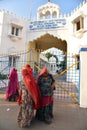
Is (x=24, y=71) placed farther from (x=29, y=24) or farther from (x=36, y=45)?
(x=36, y=45)

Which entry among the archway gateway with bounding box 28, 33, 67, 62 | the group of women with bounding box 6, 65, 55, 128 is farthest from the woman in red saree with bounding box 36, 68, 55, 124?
the archway gateway with bounding box 28, 33, 67, 62

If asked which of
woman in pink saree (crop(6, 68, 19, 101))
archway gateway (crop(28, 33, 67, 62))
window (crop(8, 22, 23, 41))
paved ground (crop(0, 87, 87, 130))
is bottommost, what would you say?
paved ground (crop(0, 87, 87, 130))

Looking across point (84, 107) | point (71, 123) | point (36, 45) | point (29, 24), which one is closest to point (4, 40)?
point (29, 24)

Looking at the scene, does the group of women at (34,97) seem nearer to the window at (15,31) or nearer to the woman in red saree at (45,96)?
the woman in red saree at (45,96)

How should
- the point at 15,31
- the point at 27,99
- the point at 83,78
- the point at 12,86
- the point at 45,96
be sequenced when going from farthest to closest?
the point at 15,31 → the point at 12,86 → the point at 83,78 → the point at 45,96 → the point at 27,99

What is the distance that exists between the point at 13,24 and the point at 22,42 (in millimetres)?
1624

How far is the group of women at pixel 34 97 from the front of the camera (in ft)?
10.5

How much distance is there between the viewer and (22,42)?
1294cm

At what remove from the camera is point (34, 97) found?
3.28 m

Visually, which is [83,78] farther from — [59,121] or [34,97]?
[34,97]

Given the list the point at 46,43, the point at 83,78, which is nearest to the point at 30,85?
the point at 83,78

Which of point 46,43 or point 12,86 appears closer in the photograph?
point 12,86

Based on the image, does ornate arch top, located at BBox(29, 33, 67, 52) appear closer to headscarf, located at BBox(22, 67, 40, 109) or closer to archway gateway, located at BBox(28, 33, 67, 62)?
archway gateway, located at BBox(28, 33, 67, 62)

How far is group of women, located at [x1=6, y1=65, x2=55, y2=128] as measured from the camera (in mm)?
3207
